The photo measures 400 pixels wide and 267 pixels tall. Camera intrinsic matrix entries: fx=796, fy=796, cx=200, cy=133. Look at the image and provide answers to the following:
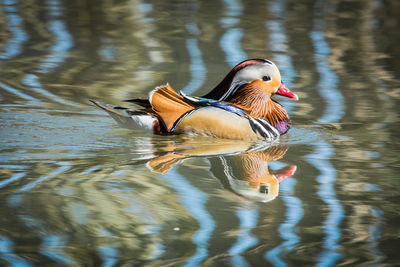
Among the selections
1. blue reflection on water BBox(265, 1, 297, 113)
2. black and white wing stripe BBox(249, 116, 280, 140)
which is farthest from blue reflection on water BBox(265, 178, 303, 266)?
blue reflection on water BBox(265, 1, 297, 113)

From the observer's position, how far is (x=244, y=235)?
14.6 ft

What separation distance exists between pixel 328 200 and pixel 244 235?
930mm

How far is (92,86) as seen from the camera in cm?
848

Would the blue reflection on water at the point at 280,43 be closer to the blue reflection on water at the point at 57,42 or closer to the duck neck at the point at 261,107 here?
the duck neck at the point at 261,107

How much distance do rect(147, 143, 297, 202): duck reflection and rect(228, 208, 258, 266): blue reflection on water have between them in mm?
294

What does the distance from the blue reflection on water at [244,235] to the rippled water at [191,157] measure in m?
0.02

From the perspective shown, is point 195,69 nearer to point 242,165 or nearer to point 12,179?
point 242,165

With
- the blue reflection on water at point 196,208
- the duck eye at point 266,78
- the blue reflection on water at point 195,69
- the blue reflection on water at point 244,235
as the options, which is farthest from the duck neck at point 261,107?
the blue reflection on water at point 244,235

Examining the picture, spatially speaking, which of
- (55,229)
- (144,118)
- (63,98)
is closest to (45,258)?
(55,229)

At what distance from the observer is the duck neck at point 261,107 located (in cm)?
679

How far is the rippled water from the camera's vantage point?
432cm

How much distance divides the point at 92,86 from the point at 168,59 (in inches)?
60.0

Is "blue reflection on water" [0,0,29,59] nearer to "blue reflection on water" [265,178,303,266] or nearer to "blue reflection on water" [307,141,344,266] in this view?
"blue reflection on water" [307,141,344,266]

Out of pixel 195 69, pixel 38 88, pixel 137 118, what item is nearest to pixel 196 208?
pixel 137 118
